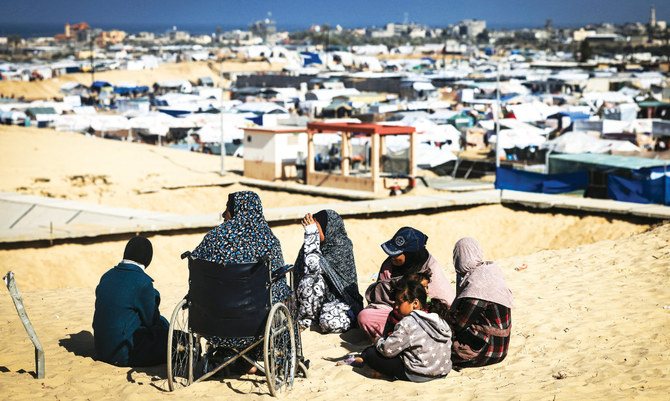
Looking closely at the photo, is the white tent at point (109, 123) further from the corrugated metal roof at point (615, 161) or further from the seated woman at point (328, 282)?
the seated woman at point (328, 282)

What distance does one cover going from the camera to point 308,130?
21.0 meters

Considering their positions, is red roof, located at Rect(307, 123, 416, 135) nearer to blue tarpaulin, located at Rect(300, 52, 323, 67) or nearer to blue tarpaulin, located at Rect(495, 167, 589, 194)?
blue tarpaulin, located at Rect(495, 167, 589, 194)

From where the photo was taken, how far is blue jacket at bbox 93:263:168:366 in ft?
17.8

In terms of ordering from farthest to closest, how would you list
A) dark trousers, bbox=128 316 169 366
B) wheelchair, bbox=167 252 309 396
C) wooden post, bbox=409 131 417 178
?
1. wooden post, bbox=409 131 417 178
2. dark trousers, bbox=128 316 169 366
3. wheelchair, bbox=167 252 309 396

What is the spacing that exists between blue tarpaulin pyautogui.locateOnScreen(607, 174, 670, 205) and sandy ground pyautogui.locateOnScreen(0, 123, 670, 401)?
6.47 ft

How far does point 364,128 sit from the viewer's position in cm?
1964

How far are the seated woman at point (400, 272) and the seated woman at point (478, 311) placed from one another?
1.40 feet

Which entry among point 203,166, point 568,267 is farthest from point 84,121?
point 568,267

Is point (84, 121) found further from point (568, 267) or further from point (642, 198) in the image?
point (568, 267)

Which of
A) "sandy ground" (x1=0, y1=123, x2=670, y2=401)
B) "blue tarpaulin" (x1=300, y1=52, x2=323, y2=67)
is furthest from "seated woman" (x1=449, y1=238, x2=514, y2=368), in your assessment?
"blue tarpaulin" (x1=300, y1=52, x2=323, y2=67)

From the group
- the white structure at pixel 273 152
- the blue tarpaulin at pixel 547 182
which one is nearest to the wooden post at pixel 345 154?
the white structure at pixel 273 152

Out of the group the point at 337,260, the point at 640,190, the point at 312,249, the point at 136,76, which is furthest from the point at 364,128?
the point at 136,76

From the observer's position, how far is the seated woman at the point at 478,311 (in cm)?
538

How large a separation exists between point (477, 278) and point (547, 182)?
11.8 metres
